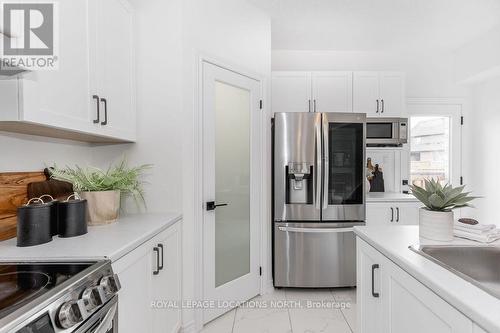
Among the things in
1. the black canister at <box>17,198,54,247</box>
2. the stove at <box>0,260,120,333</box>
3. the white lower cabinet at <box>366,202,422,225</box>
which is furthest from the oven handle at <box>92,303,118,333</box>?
the white lower cabinet at <box>366,202,422,225</box>

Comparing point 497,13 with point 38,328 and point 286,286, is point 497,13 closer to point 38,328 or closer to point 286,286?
point 286,286

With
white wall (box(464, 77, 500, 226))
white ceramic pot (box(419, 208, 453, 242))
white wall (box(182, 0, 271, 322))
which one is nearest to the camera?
white ceramic pot (box(419, 208, 453, 242))

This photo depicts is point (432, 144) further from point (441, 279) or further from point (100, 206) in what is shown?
point (100, 206)

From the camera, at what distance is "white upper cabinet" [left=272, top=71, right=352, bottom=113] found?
10.9 ft

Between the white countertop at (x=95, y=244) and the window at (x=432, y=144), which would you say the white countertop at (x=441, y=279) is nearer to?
the white countertop at (x=95, y=244)

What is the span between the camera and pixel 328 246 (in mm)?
A: 2797

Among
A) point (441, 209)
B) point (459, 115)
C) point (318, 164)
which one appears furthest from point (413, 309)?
point (459, 115)

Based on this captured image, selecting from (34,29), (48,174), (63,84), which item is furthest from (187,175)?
(34,29)

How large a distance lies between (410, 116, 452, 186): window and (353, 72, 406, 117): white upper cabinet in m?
0.73

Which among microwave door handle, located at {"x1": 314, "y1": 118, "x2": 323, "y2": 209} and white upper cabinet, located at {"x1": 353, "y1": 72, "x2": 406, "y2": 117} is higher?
white upper cabinet, located at {"x1": 353, "y1": 72, "x2": 406, "y2": 117}

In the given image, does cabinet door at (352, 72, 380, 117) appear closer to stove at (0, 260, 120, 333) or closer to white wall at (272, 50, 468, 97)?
white wall at (272, 50, 468, 97)

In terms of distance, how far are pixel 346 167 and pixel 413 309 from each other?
6.29 ft

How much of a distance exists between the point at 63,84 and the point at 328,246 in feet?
8.09

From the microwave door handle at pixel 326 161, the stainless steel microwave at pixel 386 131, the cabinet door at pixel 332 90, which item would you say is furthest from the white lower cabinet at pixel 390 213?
the cabinet door at pixel 332 90
